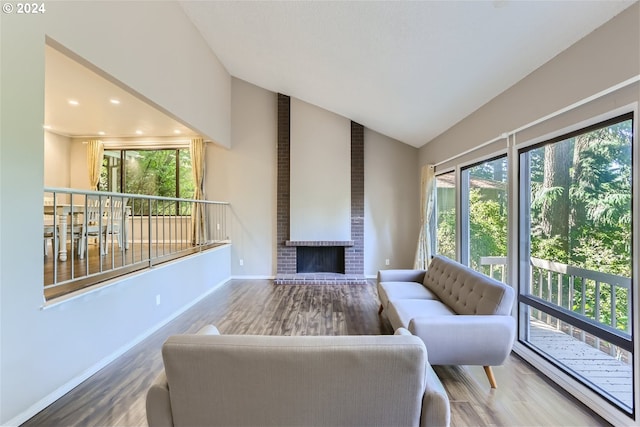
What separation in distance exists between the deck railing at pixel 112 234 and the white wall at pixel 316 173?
1591 millimetres

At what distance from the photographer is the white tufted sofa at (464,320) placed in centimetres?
205

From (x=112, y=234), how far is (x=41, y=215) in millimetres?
750

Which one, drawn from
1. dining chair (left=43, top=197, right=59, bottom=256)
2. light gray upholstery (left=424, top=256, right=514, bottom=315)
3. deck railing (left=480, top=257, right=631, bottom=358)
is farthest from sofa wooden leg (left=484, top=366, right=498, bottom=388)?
dining chair (left=43, top=197, right=59, bottom=256)

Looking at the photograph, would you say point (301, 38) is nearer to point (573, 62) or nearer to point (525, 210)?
point (573, 62)

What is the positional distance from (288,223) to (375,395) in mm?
4734

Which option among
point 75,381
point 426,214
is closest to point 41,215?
point 75,381

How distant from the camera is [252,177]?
5.89 meters

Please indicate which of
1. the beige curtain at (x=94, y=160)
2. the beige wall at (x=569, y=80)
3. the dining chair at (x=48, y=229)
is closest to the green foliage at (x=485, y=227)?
the beige wall at (x=569, y=80)

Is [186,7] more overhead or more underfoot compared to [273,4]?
more overhead

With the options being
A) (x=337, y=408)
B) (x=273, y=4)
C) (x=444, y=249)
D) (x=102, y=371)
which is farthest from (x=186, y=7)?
(x=444, y=249)

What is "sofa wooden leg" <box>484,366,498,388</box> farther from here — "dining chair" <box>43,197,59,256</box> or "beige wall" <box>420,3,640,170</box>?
"dining chair" <box>43,197,59,256</box>

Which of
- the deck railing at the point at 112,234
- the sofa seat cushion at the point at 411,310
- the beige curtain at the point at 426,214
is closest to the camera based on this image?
the sofa seat cushion at the point at 411,310

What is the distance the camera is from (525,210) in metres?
2.81

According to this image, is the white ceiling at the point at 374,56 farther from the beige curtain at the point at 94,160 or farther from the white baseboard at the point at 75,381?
the white baseboard at the point at 75,381
